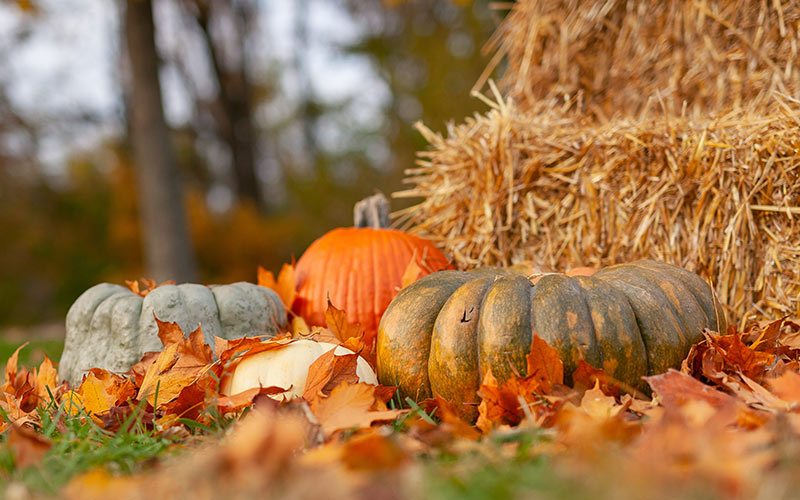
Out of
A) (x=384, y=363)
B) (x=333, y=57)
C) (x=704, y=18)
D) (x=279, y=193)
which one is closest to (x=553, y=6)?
(x=704, y=18)

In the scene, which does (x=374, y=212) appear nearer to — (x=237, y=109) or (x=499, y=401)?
(x=499, y=401)

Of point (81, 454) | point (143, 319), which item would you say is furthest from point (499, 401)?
point (143, 319)

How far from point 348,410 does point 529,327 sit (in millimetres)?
590

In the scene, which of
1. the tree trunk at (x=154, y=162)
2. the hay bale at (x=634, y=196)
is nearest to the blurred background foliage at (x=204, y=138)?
the tree trunk at (x=154, y=162)

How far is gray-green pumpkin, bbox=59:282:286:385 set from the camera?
219cm

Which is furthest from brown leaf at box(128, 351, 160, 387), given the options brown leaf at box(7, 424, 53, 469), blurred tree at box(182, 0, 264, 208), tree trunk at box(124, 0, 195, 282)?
blurred tree at box(182, 0, 264, 208)

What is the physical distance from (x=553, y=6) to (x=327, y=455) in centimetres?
Result: 317

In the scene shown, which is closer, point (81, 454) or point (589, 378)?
point (81, 454)

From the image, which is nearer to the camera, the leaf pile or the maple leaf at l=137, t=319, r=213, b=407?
the leaf pile

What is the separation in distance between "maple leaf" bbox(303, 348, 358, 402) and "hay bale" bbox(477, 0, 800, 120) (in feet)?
7.07

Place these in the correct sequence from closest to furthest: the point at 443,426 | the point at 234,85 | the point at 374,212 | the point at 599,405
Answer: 1. the point at 443,426
2. the point at 599,405
3. the point at 374,212
4. the point at 234,85

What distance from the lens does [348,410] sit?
4.71 feet

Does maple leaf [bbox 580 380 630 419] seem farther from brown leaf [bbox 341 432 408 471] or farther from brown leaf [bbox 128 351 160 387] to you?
brown leaf [bbox 128 351 160 387]

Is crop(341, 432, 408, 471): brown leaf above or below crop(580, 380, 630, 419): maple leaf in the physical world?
above
